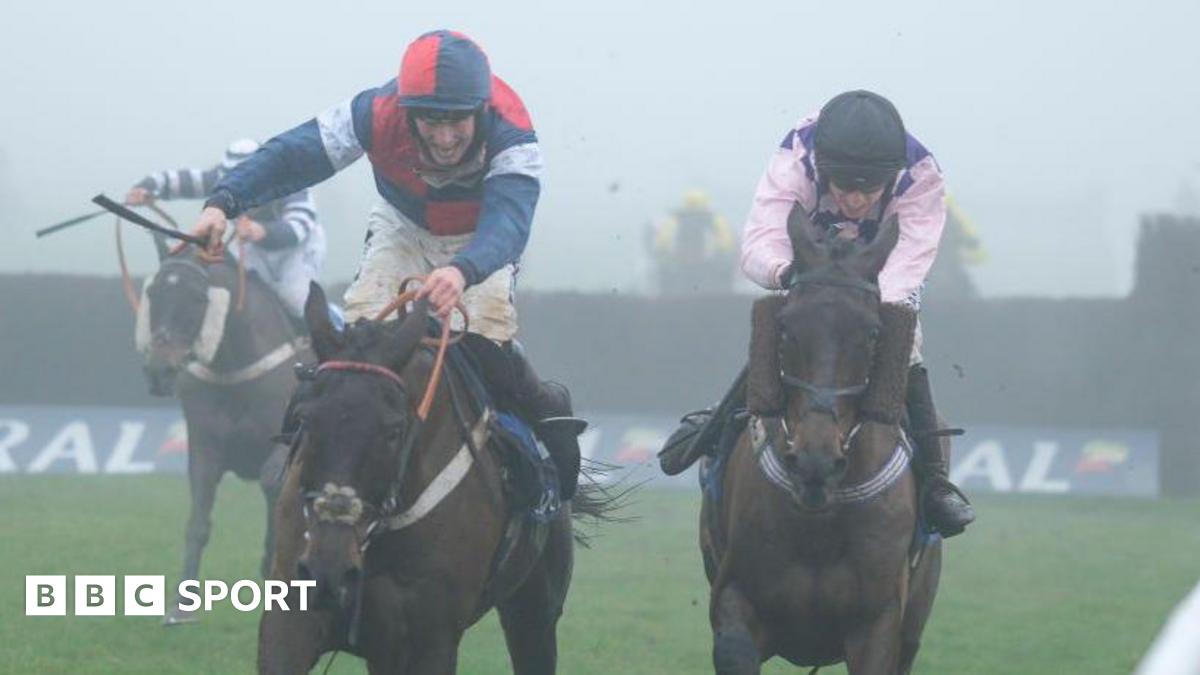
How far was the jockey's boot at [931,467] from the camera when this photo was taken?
661cm

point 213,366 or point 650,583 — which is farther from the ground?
point 213,366

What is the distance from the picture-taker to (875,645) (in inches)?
246

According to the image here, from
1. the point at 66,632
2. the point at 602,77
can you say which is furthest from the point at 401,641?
the point at 602,77

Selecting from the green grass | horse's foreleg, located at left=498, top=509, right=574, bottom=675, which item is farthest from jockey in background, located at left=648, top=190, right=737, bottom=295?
horse's foreleg, located at left=498, top=509, right=574, bottom=675

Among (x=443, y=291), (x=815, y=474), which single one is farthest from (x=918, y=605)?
(x=443, y=291)

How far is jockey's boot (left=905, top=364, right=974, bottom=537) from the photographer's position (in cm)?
661

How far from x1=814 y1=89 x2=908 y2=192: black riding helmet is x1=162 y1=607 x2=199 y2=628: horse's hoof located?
4910mm

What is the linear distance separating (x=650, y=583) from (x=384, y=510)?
23.8 feet

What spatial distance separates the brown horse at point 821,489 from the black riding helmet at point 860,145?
43 centimetres

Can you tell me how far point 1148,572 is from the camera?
14.0 metres

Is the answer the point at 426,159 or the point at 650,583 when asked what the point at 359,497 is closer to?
the point at 426,159

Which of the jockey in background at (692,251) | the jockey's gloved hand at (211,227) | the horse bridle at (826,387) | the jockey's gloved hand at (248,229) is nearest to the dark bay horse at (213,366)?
the jockey's gloved hand at (248,229)

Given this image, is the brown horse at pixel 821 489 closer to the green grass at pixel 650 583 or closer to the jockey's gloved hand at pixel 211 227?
the jockey's gloved hand at pixel 211 227

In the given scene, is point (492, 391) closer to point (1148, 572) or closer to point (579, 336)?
point (1148, 572)
